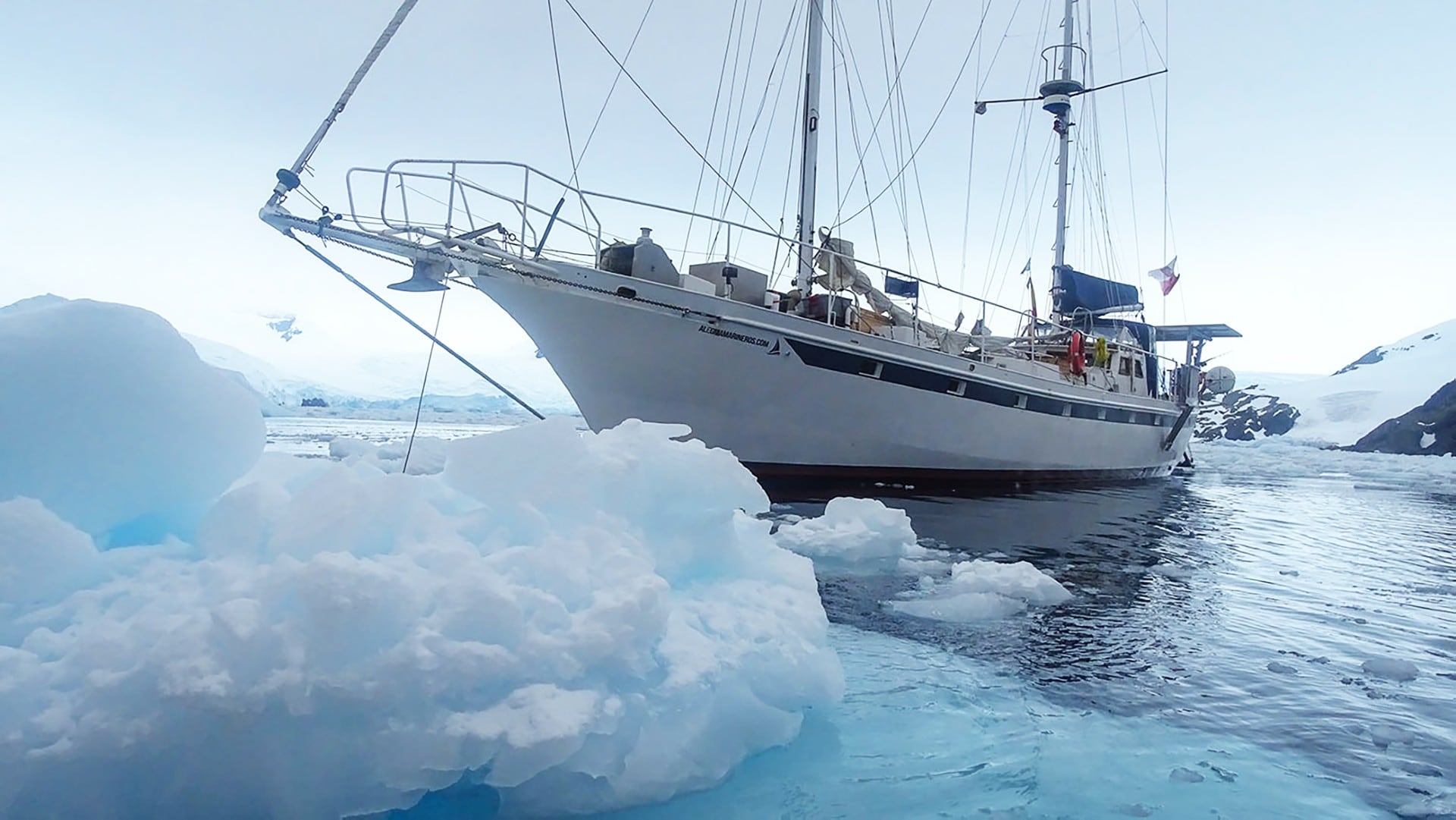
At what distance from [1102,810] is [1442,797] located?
148 cm

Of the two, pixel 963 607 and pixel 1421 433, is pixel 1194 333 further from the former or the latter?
pixel 1421 433

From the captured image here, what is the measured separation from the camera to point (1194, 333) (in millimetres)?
23484

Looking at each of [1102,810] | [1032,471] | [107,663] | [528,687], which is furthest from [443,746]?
[1032,471]

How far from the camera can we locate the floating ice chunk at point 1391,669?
4.70 m

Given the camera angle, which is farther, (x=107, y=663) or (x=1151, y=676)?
(x=1151, y=676)

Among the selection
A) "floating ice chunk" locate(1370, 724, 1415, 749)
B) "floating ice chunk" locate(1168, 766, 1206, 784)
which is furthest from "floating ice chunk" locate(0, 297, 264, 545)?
"floating ice chunk" locate(1370, 724, 1415, 749)

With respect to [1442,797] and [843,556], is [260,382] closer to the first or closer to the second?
[843,556]

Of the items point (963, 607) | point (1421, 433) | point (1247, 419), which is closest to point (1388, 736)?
point (963, 607)

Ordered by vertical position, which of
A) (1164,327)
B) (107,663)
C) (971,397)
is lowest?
(107,663)

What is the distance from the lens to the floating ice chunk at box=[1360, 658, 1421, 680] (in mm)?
4699

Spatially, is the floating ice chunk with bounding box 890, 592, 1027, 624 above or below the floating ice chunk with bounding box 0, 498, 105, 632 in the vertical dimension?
below

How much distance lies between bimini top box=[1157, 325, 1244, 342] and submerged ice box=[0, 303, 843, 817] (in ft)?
78.5

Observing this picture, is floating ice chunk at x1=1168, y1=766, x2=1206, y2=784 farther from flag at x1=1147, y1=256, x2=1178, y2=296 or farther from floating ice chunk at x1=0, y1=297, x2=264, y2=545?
flag at x1=1147, y1=256, x2=1178, y2=296

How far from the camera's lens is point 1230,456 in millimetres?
37625
